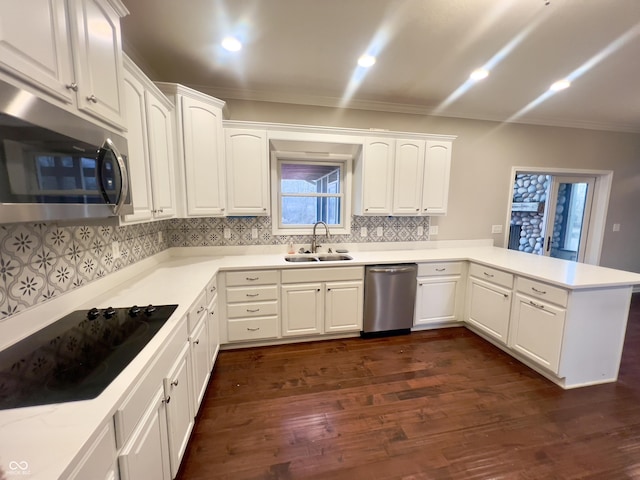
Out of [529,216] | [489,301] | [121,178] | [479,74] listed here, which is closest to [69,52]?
[121,178]

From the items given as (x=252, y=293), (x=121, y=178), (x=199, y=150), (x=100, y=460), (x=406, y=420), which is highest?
(x=199, y=150)

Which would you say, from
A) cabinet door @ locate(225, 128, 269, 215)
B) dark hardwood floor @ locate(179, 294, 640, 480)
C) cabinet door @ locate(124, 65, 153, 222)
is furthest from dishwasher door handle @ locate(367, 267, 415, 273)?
cabinet door @ locate(124, 65, 153, 222)

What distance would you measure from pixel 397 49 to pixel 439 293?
7.91 ft

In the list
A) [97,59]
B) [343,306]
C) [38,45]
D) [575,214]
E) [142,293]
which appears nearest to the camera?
[38,45]

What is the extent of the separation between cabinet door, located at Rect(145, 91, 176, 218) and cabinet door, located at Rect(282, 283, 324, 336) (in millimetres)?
1273

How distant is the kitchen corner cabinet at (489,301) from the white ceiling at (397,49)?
1.88m

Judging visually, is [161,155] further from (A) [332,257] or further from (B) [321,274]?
(A) [332,257]

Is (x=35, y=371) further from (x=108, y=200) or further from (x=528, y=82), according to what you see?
(x=528, y=82)

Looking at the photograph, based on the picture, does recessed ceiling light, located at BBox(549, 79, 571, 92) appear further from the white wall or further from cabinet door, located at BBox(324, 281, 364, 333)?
cabinet door, located at BBox(324, 281, 364, 333)

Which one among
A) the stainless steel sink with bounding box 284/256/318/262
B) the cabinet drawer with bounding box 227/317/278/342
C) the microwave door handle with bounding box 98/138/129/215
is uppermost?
the microwave door handle with bounding box 98/138/129/215

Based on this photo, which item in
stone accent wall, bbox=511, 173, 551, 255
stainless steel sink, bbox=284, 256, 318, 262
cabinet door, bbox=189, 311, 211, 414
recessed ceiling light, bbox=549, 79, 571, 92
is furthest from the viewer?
stone accent wall, bbox=511, 173, 551, 255

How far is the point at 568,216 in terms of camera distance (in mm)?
4293

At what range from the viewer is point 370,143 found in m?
2.99

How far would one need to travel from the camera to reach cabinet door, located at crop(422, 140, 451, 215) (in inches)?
124
